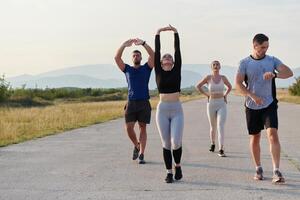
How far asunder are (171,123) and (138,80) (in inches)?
73.9

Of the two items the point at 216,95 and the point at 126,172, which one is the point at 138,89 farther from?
the point at 216,95

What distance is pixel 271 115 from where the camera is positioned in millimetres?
8039

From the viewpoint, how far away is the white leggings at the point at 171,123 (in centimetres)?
844

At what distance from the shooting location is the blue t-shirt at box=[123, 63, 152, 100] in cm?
1016

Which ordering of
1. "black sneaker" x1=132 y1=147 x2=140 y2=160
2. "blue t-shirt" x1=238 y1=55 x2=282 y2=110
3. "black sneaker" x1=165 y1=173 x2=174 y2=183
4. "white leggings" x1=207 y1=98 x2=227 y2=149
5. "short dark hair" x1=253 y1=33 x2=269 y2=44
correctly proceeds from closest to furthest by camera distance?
"short dark hair" x1=253 y1=33 x2=269 y2=44 → "blue t-shirt" x1=238 y1=55 x2=282 y2=110 → "black sneaker" x1=165 y1=173 x2=174 y2=183 → "black sneaker" x1=132 y1=147 x2=140 y2=160 → "white leggings" x1=207 y1=98 x2=227 y2=149

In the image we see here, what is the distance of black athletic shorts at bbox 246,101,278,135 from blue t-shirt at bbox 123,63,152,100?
8.03 ft

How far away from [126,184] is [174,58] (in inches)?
77.5

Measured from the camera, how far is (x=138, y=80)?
33.4 feet

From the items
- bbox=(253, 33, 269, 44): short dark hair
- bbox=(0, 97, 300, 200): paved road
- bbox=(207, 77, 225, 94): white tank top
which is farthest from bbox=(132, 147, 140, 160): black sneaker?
bbox=(253, 33, 269, 44): short dark hair

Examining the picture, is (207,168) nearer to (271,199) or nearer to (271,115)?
(271,115)

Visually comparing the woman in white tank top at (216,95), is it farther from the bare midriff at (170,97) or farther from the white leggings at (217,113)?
the bare midriff at (170,97)

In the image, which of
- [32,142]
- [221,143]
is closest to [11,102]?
[32,142]

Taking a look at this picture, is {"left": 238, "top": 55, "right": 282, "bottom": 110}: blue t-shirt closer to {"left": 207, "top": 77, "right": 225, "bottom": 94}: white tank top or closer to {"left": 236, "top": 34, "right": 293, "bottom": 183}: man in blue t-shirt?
{"left": 236, "top": 34, "right": 293, "bottom": 183}: man in blue t-shirt

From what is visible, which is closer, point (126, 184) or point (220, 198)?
point (220, 198)
